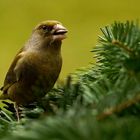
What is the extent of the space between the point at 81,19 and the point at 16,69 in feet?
4.30

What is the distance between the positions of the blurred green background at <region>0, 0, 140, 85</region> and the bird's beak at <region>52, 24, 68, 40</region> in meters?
1.07

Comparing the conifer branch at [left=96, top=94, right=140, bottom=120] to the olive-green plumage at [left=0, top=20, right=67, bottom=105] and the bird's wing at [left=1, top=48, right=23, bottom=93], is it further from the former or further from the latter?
the bird's wing at [left=1, top=48, right=23, bottom=93]

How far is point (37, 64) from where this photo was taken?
2.81ft

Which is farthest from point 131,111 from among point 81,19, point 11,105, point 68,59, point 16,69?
point 81,19

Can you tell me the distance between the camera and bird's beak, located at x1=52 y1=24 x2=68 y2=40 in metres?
0.91

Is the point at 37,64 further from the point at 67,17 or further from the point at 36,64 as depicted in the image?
the point at 67,17

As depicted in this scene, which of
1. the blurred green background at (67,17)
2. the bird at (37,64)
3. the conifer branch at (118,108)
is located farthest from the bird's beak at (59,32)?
the blurred green background at (67,17)

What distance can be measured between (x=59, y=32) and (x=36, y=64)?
9cm

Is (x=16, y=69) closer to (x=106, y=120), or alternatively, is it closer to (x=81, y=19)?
(x=106, y=120)

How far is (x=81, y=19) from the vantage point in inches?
85.7

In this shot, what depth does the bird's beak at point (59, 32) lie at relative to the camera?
0.91 m

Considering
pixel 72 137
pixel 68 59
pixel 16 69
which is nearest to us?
pixel 72 137

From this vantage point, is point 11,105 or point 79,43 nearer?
point 11,105

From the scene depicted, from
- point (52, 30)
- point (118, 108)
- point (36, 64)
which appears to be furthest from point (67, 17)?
point (118, 108)
